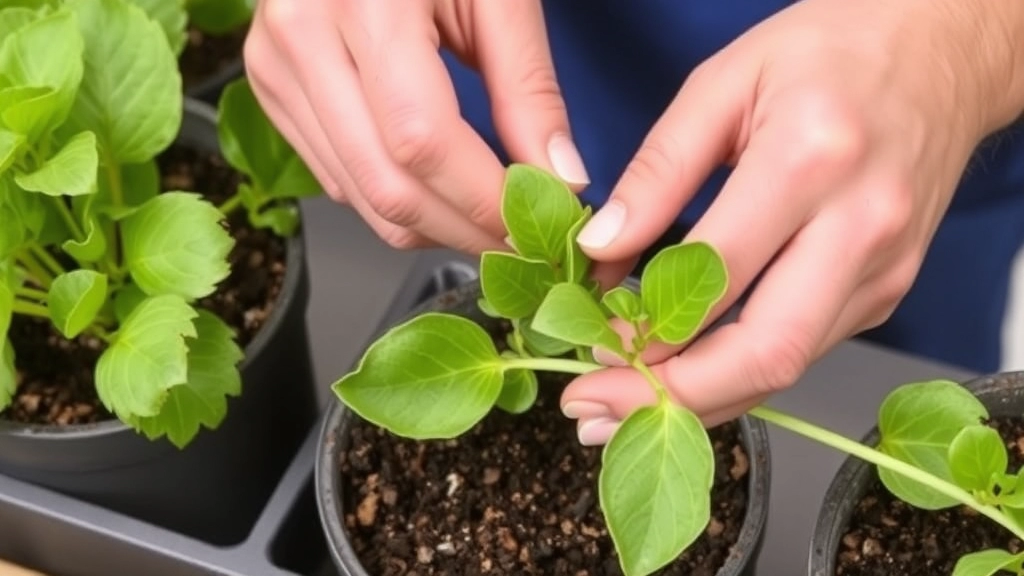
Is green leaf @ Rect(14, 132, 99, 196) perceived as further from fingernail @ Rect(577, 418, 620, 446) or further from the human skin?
fingernail @ Rect(577, 418, 620, 446)

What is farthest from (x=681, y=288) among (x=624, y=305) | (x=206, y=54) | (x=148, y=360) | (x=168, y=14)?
(x=206, y=54)

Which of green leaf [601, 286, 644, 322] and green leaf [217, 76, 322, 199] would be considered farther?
green leaf [217, 76, 322, 199]

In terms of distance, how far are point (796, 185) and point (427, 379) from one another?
0.53 ft

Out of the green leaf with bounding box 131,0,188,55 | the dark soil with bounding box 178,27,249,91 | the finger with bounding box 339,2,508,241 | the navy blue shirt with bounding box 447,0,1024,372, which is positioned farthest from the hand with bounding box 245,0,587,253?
the dark soil with bounding box 178,27,249,91

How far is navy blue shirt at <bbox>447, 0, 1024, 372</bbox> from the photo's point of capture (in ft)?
2.59

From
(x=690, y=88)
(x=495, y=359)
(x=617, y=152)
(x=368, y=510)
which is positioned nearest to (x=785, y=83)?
(x=690, y=88)

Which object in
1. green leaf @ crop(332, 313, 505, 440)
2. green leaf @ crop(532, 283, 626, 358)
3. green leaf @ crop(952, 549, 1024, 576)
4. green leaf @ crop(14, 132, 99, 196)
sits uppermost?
green leaf @ crop(532, 283, 626, 358)

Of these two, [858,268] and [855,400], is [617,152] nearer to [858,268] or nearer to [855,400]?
[855,400]

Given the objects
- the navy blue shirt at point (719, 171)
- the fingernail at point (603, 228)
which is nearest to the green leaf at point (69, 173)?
the fingernail at point (603, 228)

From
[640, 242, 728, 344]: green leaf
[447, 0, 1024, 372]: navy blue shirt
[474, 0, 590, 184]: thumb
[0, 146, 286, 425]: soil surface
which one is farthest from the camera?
[447, 0, 1024, 372]: navy blue shirt

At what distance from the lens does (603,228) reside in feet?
1.65

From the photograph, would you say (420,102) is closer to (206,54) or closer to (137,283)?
(137,283)

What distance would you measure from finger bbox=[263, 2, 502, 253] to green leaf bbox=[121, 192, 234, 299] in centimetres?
7

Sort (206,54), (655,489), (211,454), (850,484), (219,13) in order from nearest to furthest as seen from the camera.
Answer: (655,489) → (850,484) → (211,454) → (219,13) → (206,54)
